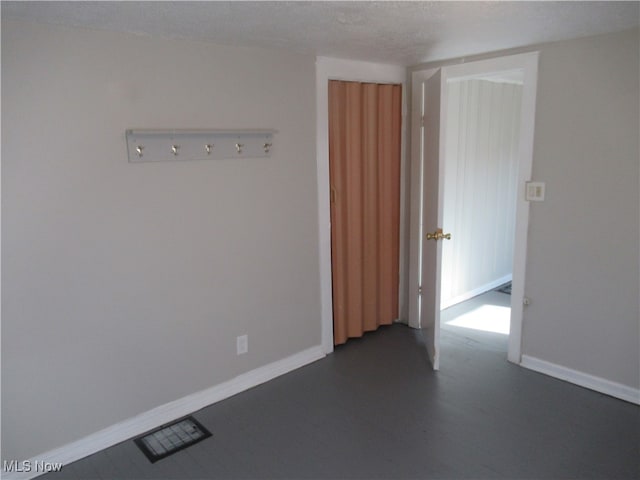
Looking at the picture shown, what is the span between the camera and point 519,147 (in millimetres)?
3039

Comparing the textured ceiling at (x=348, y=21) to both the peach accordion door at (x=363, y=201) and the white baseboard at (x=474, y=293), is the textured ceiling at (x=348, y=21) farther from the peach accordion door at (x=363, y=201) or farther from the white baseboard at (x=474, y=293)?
the white baseboard at (x=474, y=293)

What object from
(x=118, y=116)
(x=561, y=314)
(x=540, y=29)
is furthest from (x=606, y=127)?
(x=118, y=116)

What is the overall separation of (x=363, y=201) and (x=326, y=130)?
650 mm

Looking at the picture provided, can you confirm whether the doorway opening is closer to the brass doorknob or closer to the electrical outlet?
the brass doorknob

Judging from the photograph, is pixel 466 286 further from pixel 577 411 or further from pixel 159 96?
pixel 159 96

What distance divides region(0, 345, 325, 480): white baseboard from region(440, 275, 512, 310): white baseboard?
1546mm

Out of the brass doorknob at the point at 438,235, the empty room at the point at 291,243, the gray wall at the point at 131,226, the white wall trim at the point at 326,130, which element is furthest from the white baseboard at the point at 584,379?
the gray wall at the point at 131,226

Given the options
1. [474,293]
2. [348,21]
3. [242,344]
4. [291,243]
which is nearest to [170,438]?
[242,344]

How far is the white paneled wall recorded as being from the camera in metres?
4.21

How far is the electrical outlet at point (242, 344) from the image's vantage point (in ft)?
9.62

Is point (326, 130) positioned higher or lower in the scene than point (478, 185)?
higher

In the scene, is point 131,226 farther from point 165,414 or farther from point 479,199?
point 479,199

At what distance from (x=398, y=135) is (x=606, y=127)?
1.45 metres

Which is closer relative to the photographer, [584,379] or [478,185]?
[584,379]
